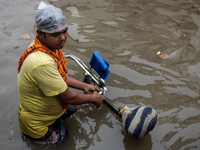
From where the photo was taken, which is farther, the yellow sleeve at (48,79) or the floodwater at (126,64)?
the floodwater at (126,64)

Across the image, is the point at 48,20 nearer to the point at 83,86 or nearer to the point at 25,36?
the point at 83,86

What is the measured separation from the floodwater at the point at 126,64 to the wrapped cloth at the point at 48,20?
154 centimetres

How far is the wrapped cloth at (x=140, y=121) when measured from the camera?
2193mm

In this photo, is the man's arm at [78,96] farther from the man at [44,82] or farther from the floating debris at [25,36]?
the floating debris at [25,36]

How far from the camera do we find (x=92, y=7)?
5637mm

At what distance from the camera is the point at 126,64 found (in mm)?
3777

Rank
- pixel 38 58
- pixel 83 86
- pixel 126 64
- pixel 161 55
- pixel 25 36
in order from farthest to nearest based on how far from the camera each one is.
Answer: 1. pixel 25 36
2. pixel 161 55
3. pixel 126 64
4. pixel 83 86
5. pixel 38 58

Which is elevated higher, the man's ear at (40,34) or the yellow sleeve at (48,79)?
the man's ear at (40,34)

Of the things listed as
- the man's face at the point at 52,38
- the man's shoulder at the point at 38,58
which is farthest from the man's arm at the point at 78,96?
the man's face at the point at 52,38

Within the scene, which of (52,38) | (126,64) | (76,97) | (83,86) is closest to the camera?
(52,38)

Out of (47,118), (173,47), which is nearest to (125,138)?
(47,118)

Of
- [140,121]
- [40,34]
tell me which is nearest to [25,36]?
[40,34]

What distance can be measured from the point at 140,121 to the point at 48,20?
1.52 m

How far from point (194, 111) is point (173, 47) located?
1.76 m
